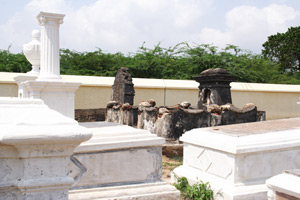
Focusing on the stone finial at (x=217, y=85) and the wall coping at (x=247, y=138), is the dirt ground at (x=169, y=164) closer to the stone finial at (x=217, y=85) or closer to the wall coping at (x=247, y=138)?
the wall coping at (x=247, y=138)

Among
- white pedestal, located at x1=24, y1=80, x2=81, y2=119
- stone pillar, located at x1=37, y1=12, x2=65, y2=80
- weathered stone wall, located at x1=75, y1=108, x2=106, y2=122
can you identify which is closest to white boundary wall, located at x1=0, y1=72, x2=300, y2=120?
weathered stone wall, located at x1=75, y1=108, x2=106, y2=122

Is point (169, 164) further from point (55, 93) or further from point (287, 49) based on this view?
point (287, 49)

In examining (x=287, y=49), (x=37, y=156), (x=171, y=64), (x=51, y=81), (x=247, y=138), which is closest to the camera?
(x=37, y=156)

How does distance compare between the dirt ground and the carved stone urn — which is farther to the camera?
the carved stone urn

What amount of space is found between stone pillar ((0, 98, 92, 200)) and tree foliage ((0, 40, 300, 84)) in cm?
1416

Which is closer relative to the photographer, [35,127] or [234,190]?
[35,127]

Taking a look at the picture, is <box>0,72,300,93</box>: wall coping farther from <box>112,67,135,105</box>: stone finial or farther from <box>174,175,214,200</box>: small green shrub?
<box>174,175,214,200</box>: small green shrub

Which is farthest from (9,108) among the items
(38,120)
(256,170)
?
(256,170)

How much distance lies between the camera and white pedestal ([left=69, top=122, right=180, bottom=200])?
3125 mm

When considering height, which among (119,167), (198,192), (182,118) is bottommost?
(198,192)

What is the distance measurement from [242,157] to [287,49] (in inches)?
916

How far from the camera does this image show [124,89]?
1024 cm

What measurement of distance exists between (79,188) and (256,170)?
6.60 ft

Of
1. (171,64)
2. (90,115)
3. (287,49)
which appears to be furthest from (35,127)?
(287,49)
